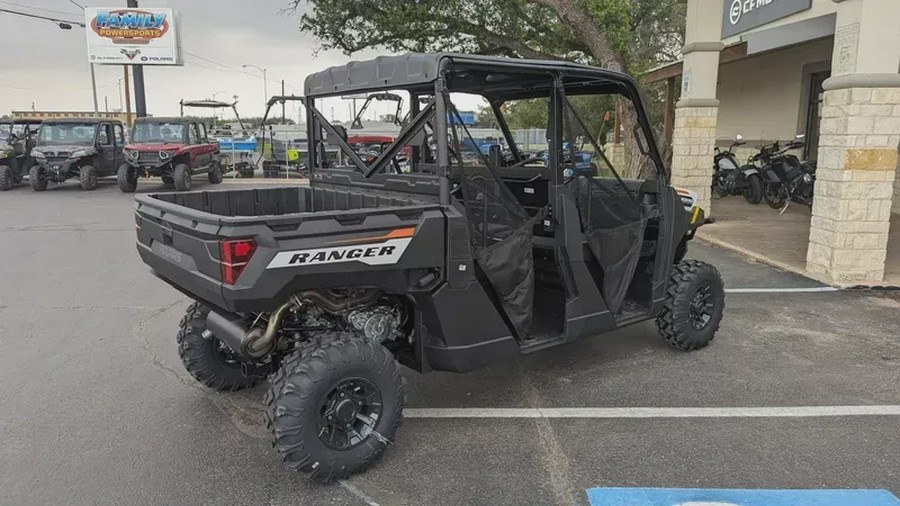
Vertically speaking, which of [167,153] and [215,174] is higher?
[167,153]

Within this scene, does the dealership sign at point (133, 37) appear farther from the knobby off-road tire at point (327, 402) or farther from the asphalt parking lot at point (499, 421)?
the knobby off-road tire at point (327, 402)

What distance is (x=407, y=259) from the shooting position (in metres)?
3.35

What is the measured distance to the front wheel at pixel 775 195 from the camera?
1286 cm

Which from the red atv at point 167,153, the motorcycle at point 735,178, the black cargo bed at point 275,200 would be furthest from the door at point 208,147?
the black cargo bed at point 275,200

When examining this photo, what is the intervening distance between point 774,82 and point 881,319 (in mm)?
10373

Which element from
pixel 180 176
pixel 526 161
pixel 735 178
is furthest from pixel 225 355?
pixel 180 176

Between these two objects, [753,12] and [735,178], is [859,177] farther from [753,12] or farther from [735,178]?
[735,178]

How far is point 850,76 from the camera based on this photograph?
6.74m

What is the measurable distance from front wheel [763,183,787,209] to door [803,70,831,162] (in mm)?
1677

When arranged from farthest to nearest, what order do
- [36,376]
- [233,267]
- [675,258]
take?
[675,258] → [36,376] → [233,267]

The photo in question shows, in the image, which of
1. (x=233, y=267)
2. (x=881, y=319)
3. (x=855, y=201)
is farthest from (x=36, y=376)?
(x=855, y=201)

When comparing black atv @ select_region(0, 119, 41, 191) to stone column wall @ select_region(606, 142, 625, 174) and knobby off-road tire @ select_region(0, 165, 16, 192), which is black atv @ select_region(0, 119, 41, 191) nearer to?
knobby off-road tire @ select_region(0, 165, 16, 192)

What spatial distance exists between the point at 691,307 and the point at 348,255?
295 cm

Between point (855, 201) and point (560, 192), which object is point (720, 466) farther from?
point (855, 201)
